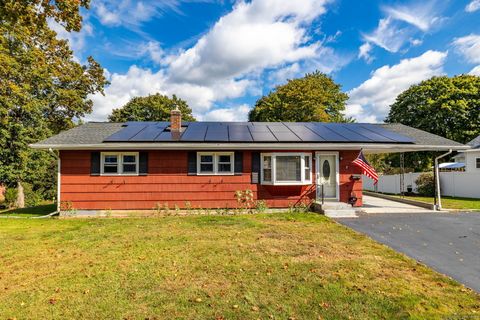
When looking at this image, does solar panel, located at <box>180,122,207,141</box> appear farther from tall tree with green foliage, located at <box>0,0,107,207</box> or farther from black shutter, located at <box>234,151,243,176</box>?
tall tree with green foliage, located at <box>0,0,107,207</box>

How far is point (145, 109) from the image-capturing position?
37.2m

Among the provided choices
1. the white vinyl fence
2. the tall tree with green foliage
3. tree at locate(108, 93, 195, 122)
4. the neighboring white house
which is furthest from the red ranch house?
tree at locate(108, 93, 195, 122)

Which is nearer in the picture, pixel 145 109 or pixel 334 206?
pixel 334 206

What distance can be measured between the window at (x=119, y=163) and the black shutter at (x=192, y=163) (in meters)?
2.03

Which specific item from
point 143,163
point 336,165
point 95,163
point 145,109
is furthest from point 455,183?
point 145,109

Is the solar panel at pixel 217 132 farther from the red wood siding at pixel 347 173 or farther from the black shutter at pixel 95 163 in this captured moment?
the red wood siding at pixel 347 173

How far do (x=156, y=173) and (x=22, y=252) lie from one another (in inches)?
206

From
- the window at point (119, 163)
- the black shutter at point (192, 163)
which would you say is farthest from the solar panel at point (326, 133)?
the window at point (119, 163)

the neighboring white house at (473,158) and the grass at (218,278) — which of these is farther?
the neighboring white house at (473,158)

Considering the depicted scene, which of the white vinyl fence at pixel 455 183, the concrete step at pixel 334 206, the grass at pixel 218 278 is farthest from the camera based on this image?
the white vinyl fence at pixel 455 183

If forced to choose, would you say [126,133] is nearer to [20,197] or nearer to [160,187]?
[160,187]

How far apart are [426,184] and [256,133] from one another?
13.1 metres

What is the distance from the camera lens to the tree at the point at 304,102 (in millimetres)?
30094

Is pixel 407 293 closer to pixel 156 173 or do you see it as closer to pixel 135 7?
pixel 156 173
